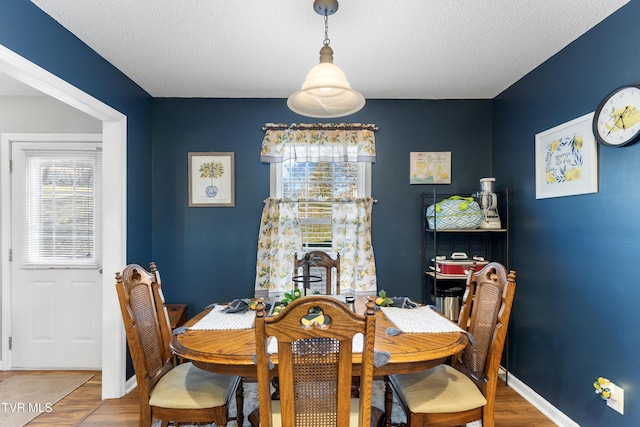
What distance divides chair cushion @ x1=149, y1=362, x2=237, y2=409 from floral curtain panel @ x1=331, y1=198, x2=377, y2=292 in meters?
1.53

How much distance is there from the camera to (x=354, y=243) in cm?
313

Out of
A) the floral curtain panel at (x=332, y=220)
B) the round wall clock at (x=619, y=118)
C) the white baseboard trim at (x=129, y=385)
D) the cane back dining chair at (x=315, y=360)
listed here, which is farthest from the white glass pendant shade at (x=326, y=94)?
the white baseboard trim at (x=129, y=385)

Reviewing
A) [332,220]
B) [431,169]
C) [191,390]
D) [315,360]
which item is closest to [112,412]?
[191,390]

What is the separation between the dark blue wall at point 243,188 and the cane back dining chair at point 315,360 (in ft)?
6.82

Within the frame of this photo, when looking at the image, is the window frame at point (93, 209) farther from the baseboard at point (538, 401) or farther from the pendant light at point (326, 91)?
the baseboard at point (538, 401)

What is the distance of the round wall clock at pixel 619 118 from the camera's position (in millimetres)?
1728

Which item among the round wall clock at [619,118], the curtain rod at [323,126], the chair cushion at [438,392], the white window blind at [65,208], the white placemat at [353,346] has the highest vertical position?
the curtain rod at [323,126]

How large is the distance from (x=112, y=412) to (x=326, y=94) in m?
2.60

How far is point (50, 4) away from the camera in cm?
184

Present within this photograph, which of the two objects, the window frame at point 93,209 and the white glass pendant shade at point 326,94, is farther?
the window frame at point 93,209

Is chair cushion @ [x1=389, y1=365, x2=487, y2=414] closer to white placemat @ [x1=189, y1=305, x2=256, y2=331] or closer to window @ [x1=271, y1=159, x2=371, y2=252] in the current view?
white placemat @ [x1=189, y1=305, x2=256, y2=331]

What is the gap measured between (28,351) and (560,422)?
14.1 ft

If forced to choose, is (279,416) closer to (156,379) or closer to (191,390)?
(191,390)

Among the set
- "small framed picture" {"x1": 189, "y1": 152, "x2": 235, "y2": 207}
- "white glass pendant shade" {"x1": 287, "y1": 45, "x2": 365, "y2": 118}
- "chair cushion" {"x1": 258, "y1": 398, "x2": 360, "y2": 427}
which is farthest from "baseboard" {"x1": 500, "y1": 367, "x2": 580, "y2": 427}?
"small framed picture" {"x1": 189, "y1": 152, "x2": 235, "y2": 207}
